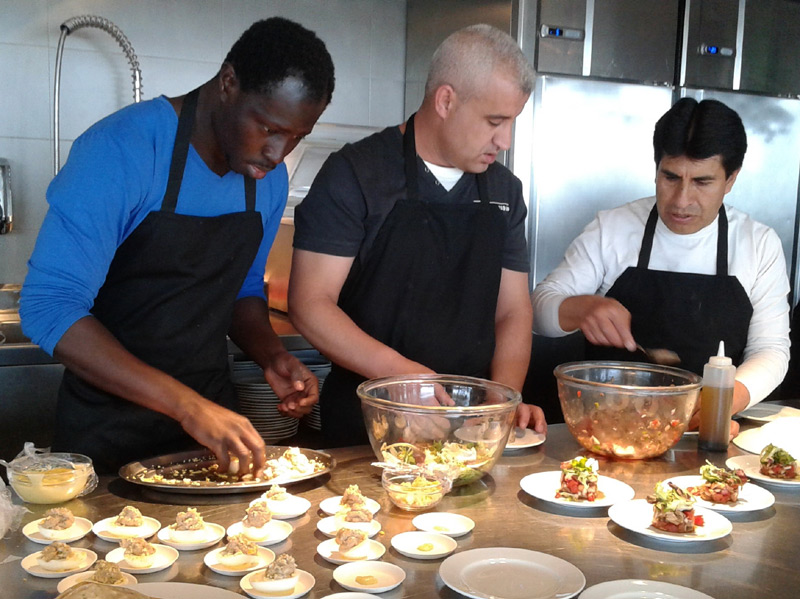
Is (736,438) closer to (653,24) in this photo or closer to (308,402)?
(308,402)

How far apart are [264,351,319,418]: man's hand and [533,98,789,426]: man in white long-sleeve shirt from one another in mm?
735

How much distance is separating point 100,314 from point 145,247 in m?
0.20

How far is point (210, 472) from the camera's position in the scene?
1.59 metres

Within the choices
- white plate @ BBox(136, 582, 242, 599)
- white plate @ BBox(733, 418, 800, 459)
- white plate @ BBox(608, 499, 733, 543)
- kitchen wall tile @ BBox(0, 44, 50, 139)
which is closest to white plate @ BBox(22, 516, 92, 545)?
white plate @ BBox(136, 582, 242, 599)

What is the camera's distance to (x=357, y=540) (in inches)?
50.2

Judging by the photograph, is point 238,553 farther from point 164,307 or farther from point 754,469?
point 754,469

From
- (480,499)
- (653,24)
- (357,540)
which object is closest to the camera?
(357,540)

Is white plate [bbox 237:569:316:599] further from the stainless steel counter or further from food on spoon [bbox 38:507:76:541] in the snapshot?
food on spoon [bbox 38:507:76:541]

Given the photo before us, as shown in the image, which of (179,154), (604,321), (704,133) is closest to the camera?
(179,154)

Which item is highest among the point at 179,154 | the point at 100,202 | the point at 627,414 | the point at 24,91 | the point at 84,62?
the point at 84,62

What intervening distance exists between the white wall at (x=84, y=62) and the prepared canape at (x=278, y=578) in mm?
2795

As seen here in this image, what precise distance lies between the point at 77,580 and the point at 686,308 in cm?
191

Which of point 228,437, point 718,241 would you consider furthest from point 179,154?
point 718,241

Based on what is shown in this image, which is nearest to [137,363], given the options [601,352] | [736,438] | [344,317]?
[344,317]
